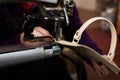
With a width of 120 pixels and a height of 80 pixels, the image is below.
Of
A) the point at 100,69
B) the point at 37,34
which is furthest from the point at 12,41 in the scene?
the point at 100,69

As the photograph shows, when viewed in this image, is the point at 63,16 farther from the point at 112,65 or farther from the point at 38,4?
the point at 112,65

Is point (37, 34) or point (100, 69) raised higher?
point (37, 34)

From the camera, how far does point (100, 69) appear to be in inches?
26.4

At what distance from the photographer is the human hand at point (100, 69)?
0.65 meters

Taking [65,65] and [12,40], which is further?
[65,65]

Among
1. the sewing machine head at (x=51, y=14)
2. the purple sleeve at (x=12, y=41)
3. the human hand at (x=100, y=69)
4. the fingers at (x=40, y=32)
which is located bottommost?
the human hand at (x=100, y=69)

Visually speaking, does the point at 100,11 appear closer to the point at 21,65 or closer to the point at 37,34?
the point at 37,34

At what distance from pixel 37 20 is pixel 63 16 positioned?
7cm

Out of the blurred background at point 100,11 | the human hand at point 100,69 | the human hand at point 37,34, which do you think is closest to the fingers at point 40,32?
the human hand at point 37,34

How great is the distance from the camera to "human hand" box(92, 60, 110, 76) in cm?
65

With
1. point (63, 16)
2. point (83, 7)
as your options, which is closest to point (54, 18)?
point (63, 16)

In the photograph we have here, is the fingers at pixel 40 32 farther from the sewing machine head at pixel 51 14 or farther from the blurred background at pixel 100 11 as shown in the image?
the blurred background at pixel 100 11

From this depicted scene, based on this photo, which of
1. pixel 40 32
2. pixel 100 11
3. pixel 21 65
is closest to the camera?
pixel 21 65

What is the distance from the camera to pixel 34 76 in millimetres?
679
